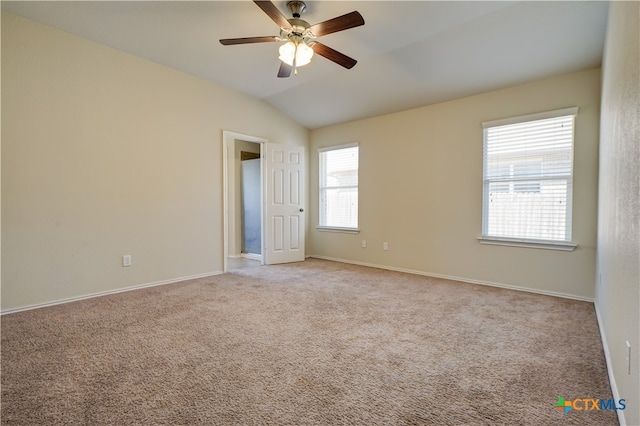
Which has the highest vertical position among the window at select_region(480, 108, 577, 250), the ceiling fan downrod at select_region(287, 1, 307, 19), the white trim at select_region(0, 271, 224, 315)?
the ceiling fan downrod at select_region(287, 1, 307, 19)

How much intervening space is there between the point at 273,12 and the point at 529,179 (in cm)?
337

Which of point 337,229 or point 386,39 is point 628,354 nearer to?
point 386,39

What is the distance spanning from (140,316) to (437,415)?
8.59 feet

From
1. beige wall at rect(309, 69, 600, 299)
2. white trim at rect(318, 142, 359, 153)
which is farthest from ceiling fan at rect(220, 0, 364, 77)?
white trim at rect(318, 142, 359, 153)

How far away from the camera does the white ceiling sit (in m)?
2.82

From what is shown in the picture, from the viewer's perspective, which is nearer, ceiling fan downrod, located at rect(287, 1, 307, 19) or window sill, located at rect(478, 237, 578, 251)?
ceiling fan downrod, located at rect(287, 1, 307, 19)

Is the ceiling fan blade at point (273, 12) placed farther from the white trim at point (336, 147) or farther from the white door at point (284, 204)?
the white trim at point (336, 147)

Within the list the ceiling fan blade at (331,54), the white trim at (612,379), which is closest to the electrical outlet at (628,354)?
the white trim at (612,379)

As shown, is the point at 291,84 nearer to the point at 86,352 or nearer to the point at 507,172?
the point at 507,172

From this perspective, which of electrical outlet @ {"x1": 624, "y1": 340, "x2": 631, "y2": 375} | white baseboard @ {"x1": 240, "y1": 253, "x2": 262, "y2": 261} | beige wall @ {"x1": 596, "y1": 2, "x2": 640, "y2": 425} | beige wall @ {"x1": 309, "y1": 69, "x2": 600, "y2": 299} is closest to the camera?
beige wall @ {"x1": 596, "y1": 2, "x2": 640, "y2": 425}

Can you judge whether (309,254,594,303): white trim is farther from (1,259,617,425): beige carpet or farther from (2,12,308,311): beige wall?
(2,12,308,311): beige wall

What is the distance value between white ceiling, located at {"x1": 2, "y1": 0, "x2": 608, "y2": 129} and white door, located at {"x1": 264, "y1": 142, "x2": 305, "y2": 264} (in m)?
1.39

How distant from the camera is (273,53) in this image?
12.1 feet

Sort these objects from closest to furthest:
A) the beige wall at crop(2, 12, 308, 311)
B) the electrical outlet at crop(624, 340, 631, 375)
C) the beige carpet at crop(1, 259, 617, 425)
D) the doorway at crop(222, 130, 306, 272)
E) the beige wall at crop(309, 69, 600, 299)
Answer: the electrical outlet at crop(624, 340, 631, 375) → the beige carpet at crop(1, 259, 617, 425) → the beige wall at crop(2, 12, 308, 311) → the beige wall at crop(309, 69, 600, 299) → the doorway at crop(222, 130, 306, 272)
